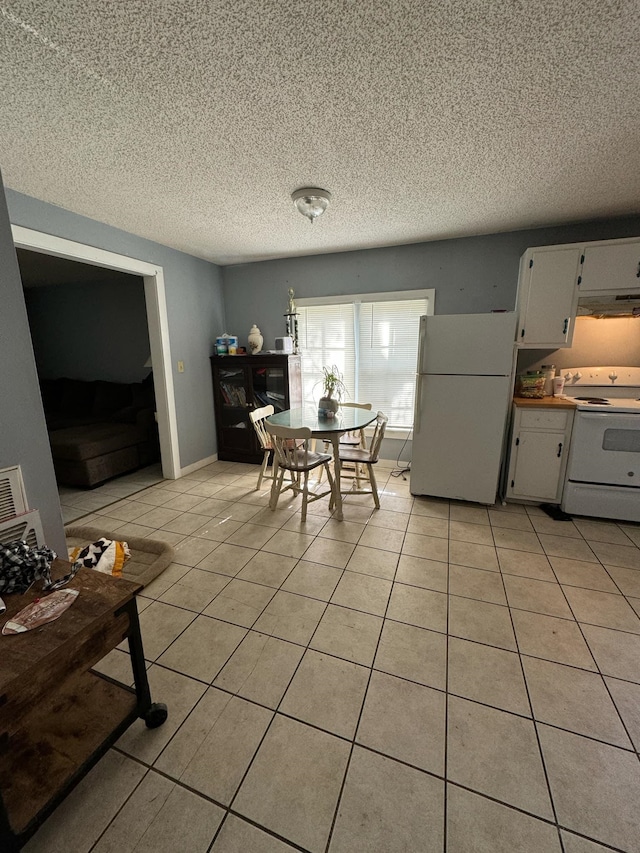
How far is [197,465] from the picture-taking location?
3.95 m

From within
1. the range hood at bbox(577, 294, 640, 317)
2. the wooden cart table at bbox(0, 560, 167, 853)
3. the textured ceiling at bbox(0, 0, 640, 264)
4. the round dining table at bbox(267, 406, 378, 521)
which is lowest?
the wooden cart table at bbox(0, 560, 167, 853)

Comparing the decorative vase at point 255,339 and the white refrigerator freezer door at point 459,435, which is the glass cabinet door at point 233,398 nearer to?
the decorative vase at point 255,339

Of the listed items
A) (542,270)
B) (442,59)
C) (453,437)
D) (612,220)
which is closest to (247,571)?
(453,437)

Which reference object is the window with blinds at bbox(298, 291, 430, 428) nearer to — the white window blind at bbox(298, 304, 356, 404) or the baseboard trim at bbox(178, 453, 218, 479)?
the white window blind at bbox(298, 304, 356, 404)

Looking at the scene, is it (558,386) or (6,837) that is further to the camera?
(558,386)

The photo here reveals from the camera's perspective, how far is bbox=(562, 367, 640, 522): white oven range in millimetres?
2486

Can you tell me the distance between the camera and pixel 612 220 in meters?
2.79

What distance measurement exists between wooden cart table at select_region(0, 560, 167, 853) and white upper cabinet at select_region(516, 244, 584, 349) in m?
3.26

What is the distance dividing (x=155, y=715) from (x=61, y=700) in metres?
0.34

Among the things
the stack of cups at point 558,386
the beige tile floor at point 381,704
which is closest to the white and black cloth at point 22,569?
the beige tile floor at point 381,704

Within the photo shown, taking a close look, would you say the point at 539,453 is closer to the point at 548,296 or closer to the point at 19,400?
the point at 548,296

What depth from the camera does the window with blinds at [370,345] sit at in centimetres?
360

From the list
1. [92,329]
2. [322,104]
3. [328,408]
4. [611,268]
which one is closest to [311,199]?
[322,104]

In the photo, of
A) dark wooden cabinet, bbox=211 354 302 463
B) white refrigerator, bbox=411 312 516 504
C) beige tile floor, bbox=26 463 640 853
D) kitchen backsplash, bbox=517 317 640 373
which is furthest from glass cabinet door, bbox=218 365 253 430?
kitchen backsplash, bbox=517 317 640 373
